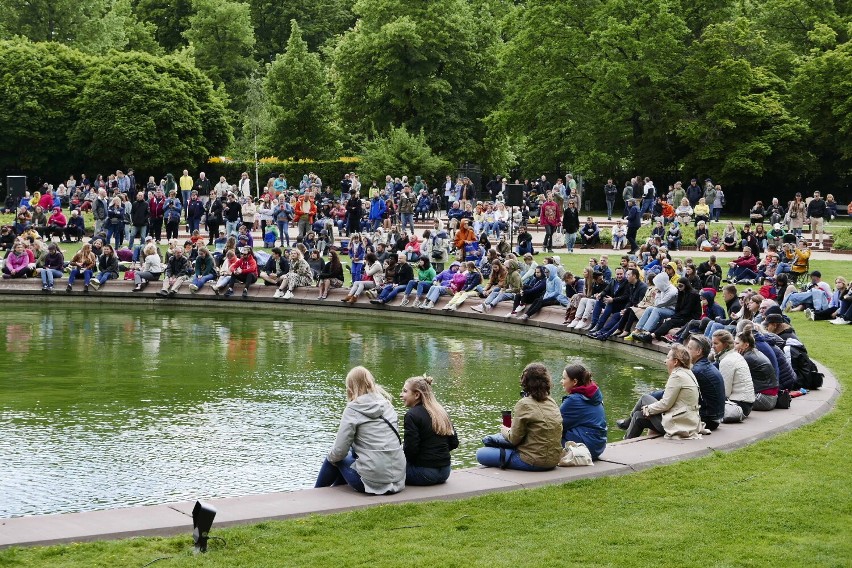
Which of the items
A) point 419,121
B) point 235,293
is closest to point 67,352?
point 235,293

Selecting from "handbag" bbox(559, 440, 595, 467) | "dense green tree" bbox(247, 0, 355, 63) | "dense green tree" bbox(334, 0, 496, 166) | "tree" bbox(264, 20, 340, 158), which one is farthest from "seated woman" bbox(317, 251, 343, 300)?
"dense green tree" bbox(247, 0, 355, 63)

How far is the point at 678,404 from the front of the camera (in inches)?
484

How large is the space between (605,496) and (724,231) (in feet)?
90.8

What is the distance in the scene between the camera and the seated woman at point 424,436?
33.5ft

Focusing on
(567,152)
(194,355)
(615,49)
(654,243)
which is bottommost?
(194,355)

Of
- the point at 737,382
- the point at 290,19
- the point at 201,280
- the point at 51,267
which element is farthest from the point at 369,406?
the point at 290,19

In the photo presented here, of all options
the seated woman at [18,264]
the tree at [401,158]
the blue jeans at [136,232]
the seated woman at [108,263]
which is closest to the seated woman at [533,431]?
the seated woman at [108,263]

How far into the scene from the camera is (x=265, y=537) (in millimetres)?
8734

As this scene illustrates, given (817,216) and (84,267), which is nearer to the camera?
(84,267)

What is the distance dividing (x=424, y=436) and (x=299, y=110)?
52568 mm

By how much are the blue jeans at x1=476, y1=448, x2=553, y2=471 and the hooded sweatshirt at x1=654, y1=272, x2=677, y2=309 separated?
1084cm

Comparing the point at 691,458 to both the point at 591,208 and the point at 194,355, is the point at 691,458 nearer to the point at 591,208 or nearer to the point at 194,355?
the point at 194,355

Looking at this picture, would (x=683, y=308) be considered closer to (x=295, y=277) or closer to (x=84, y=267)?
(x=295, y=277)

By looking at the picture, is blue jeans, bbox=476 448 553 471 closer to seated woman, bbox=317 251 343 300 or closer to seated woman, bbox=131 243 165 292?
seated woman, bbox=317 251 343 300
